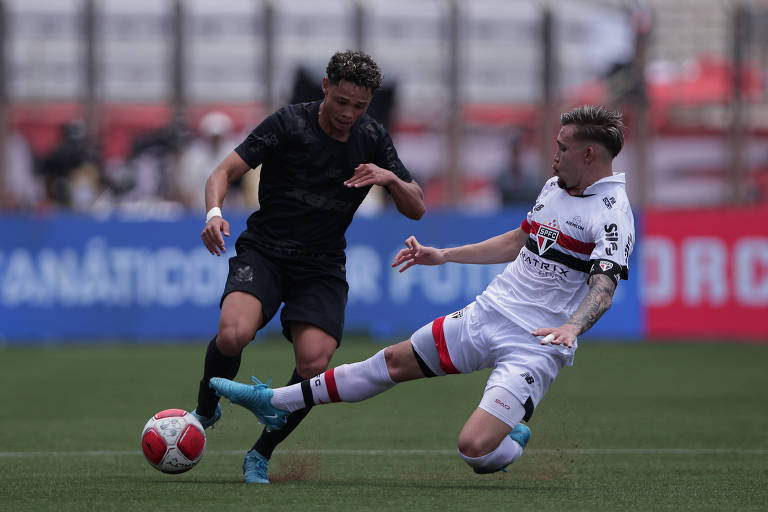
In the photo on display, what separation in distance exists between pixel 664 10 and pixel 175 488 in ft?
67.7

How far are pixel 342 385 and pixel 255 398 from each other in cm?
46

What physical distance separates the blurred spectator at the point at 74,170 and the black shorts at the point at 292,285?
35.3 feet

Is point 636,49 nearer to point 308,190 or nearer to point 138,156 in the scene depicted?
point 138,156

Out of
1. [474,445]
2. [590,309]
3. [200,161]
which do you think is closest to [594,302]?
[590,309]

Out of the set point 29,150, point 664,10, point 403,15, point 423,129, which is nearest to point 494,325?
point 403,15

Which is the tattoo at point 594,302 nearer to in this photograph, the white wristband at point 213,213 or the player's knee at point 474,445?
the player's knee at point 474,445

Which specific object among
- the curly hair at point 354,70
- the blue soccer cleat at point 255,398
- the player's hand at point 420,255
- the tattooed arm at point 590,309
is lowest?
the blue soccer cleat at point 255,398

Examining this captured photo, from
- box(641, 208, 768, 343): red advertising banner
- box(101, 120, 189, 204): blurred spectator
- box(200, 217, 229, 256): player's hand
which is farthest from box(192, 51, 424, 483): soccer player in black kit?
box(101, 120, 189, 204): blurred spectator

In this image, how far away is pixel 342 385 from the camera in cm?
679

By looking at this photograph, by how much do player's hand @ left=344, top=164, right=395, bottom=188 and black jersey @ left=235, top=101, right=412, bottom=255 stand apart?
0.32m

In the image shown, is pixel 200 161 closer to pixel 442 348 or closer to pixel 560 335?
pixel 442 348

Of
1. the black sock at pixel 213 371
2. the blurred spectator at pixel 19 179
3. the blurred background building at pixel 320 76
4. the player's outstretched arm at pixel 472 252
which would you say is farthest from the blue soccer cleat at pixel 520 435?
the blurred spectator at pixel 19 179

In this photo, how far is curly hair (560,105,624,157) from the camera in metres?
6.57

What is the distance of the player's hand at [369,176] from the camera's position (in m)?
6.87
